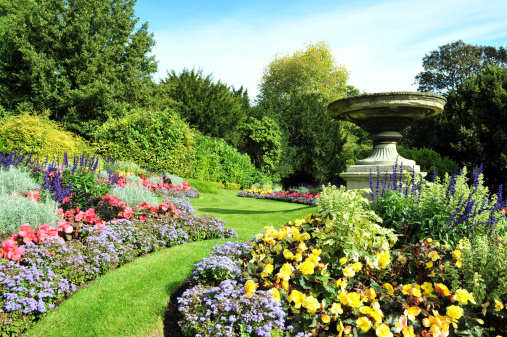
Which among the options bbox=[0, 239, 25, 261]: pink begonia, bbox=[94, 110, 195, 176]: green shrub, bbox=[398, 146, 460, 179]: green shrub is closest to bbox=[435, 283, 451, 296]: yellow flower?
bbox=[0, 239, 25, 261]: pink begonia

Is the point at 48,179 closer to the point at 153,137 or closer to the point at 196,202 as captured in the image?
the point at 196,202

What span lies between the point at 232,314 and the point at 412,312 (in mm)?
1370

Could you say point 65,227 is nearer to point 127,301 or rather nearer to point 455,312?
point 127,301

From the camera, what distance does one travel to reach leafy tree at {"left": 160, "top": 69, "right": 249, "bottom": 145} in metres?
22.7

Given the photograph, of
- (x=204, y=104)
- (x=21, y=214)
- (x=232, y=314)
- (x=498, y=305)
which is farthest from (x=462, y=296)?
(x=204, y=104)

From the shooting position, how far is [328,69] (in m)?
30.8

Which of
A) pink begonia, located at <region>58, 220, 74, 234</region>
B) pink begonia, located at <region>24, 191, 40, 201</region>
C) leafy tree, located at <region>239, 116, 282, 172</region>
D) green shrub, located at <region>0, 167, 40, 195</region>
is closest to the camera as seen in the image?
pink begonia, located at <region>58, 220, 74, 234</region>

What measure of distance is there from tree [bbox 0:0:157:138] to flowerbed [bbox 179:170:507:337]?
17.1m

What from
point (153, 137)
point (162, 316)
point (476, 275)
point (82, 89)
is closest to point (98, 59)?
point (82, 89)

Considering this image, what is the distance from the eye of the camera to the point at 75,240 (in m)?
4.21

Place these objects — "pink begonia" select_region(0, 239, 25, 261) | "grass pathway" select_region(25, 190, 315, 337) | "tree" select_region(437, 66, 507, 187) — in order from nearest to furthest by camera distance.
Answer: "grass pathway" select_region(25, 190, 315, 337) < "pink begonia" select_region(0, 239, 25, 261) < "tree" select_region(437, 66, 507, 187)

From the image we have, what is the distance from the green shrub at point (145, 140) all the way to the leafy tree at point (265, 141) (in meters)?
7.11

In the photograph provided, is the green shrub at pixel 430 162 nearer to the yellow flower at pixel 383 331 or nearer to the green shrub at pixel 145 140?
the green shrub at pixel 145 140

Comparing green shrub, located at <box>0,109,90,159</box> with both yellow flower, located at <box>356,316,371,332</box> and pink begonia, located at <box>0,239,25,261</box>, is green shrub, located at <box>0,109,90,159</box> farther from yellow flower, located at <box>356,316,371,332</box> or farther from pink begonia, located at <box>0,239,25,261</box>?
yellow flower, located at <box>356,316,371,332</box>
